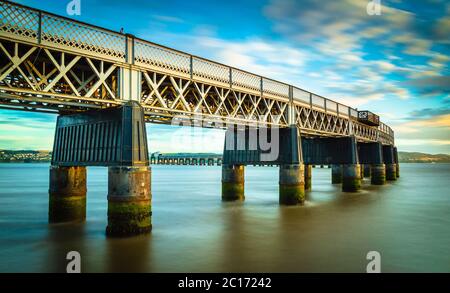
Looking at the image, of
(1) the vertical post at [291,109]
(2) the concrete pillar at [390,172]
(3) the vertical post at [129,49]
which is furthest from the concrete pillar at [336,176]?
(3) the vertical post at [129,49]

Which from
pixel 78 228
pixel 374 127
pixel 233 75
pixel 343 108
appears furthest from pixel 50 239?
pixel 374 127

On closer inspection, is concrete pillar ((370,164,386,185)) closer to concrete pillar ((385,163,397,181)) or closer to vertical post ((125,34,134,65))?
concrete pillar ((385,163,397,181))

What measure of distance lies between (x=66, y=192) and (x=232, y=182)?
1809 centimetres

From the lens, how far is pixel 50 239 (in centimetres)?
1884

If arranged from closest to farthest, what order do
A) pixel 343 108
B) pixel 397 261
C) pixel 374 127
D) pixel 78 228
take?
pixel 397 261
pixel 78 228
pixel 343 108
pixel 374 127

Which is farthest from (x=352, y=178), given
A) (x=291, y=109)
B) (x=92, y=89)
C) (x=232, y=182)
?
(x=92, y=89)

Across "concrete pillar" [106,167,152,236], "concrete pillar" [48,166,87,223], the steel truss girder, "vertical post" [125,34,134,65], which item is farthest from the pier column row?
"concrete pillar" [106,167,152,236]

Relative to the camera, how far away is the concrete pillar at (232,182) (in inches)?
1410

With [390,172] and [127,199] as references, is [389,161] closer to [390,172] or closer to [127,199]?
[390,172]

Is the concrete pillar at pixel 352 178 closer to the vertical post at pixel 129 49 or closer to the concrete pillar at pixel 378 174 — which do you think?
the concrete pillar at pixel 378 174

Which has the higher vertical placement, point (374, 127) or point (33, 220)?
point (374, 127)

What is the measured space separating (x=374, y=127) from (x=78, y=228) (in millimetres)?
57618

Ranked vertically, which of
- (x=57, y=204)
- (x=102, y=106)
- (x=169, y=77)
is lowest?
(x=57, y=204)
